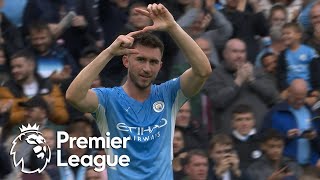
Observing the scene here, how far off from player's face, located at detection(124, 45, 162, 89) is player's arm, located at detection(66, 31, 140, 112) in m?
0.07

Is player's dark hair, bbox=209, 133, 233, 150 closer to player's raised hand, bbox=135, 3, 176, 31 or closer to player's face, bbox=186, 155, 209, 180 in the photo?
player's face, bbox=186, 155, 209, 180

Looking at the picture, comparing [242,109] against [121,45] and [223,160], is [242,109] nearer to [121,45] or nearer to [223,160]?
[223,160]

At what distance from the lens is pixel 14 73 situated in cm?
1190

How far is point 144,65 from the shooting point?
7.57 meters

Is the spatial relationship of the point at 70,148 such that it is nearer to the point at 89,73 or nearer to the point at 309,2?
the point at 89,73

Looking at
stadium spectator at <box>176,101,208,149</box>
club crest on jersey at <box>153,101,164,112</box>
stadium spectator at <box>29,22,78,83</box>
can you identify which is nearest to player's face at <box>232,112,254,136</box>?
stadium spectator at <box>176,101,208,149</box>

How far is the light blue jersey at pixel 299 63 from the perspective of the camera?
12905 millimetres

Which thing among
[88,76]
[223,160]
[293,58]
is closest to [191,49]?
[88,76]

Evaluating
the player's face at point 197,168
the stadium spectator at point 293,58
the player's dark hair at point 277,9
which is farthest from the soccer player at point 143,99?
the player's dark hair at point 277,9

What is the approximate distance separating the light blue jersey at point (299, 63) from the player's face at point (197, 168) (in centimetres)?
257

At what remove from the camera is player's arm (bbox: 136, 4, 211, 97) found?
7461 millimetres

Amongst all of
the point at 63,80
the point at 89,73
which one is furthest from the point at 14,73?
the point at 89,73

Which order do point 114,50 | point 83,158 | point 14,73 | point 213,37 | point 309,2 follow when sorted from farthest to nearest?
1. point 309,2
2. point 213,37
3. point 14,73
4. point 83,158
5. point 114,50

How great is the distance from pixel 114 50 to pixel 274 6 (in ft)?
22.0
